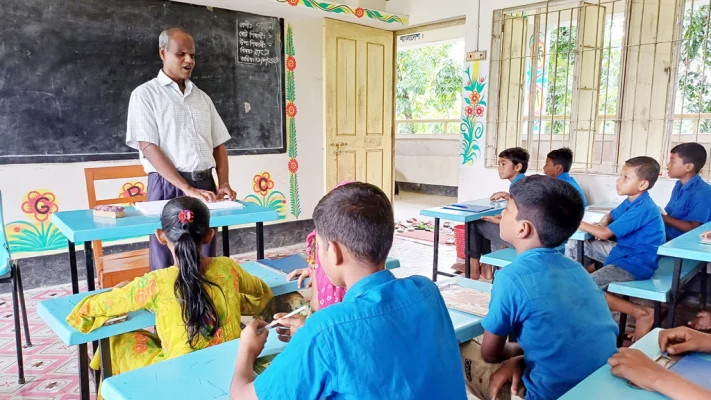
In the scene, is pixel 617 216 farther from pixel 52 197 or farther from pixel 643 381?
pixel 52 197

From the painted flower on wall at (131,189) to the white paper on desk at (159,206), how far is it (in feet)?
5.70

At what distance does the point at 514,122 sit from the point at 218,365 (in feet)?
14.6

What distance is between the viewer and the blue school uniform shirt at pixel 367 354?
2.63ft

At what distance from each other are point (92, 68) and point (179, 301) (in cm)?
300

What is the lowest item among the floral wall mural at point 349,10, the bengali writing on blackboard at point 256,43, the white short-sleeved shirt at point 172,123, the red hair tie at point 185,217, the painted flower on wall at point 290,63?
the red hair tie at point 185,217

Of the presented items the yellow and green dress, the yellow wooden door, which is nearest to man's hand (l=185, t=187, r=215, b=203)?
the yellow and green dress

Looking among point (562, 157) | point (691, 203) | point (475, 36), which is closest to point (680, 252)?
point (691, 203)

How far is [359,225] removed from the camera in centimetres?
94

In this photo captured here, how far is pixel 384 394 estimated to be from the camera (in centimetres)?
82

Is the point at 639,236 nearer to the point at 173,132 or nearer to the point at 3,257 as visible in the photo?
the point at 173,132

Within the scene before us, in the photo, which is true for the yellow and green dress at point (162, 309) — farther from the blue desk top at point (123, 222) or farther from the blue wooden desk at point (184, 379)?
the blue desk top at point (123, 222)

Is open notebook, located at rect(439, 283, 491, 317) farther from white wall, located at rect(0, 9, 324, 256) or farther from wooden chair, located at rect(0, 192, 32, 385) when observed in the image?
white wall, located at rect(0, 9, 324, 256)

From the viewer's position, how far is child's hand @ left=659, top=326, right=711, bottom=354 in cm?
117

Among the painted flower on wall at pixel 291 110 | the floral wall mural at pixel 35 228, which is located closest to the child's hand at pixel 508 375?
the floral wall mural at pixel 35 228
